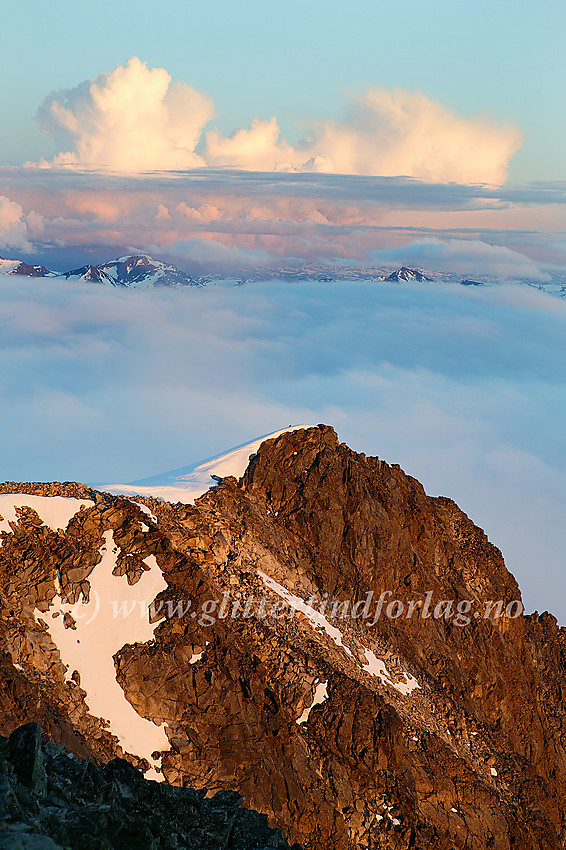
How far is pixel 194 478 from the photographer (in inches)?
1865

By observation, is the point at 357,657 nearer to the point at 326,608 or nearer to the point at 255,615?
the point at 326,608

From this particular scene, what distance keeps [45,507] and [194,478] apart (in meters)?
11.2

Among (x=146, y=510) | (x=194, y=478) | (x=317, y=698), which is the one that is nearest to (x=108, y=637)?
(x=146, y=510)

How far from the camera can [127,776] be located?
19.6 meters

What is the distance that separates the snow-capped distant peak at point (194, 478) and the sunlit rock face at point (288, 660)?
547 mm

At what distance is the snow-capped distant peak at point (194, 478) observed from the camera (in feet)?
142

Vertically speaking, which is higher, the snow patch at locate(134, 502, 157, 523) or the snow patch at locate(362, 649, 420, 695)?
the snow patch at locate(134, 502, 157, 523)

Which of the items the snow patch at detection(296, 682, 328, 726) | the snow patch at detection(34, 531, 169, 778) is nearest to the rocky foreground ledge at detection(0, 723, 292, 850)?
the snow patch at detection(34, 531, 169, 778)

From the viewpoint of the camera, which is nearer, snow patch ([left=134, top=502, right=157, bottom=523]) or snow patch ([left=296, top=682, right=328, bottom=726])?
snow patch ([left=296, top=682, right=328, bottom=726])

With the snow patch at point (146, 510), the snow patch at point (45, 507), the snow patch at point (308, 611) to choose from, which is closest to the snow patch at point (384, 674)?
the snow patch at point (308, 611)

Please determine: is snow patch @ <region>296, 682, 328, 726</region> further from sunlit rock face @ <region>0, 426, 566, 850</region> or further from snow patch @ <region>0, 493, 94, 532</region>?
Result: snow patch @ <region>0, 493, 94, 532</region>

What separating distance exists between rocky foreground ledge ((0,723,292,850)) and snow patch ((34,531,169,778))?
952cm

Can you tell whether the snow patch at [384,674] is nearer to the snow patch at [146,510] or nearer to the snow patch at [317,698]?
the snow patch at [317,698]

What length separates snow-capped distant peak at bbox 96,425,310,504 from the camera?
43344mm
